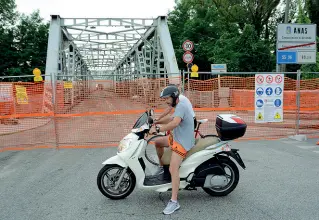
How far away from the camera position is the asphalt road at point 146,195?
13.2ft

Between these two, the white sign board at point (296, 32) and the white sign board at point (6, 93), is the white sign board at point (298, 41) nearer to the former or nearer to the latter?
the white sign board at point (296, 32)

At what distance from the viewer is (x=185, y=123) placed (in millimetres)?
4121

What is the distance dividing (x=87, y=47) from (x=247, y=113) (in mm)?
27618

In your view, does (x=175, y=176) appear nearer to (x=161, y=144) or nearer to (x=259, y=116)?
(x=161, y=144)

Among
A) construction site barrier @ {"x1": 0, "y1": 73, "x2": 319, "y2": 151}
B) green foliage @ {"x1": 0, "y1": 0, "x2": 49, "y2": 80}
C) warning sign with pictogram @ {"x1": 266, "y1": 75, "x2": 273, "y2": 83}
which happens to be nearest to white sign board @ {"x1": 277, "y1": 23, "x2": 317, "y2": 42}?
construction site barrier @ {"x1": 0, "y1": 73, "x2": 319, "y2": 151}

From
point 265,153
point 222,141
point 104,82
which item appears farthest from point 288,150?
point 104,82

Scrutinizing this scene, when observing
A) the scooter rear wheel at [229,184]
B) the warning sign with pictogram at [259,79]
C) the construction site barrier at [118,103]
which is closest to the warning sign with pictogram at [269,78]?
the warning sign with pictogram at [259,79]

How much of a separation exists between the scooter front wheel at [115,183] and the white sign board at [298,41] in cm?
823

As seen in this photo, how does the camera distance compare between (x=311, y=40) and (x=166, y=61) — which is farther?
(x=166, y=61)

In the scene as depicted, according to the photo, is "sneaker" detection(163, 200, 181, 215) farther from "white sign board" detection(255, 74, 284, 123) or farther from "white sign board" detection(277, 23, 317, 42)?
"white sign board" detection(277, 23, 317, 42)

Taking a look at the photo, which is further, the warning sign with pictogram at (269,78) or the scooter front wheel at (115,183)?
the warning sign with pictogram at (269,78)

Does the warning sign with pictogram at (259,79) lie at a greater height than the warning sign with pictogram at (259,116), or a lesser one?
greater

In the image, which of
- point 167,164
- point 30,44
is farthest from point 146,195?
point 30,44

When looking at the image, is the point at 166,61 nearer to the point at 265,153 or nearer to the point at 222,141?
the point at 265,153
